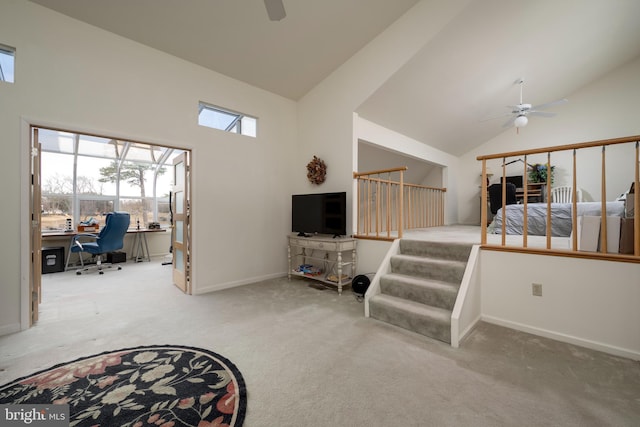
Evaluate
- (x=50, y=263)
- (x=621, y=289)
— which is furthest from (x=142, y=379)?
(x=50, y=263)

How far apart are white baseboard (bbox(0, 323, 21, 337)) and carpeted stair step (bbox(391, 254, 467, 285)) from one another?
380cm

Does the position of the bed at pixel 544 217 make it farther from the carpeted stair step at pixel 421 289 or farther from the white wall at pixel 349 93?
the white wall at pixel 349 93

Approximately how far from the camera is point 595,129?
5242mm

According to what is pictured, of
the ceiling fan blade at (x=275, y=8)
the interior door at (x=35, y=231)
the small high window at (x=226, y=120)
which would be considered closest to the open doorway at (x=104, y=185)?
the small high window at (x=226, y=120)

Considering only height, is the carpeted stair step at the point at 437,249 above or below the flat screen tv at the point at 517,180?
below

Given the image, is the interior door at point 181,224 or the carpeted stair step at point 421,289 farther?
the interior door at point 181,224

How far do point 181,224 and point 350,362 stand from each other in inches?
122

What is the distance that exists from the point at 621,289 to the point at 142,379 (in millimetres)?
3554

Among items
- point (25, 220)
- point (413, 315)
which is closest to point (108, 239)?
point (25, 220)

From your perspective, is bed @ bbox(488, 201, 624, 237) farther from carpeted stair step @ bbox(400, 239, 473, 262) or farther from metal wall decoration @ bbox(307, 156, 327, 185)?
metal wall decoration @ bbox(307, 156, 327, 185)

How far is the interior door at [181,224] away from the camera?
3465 mm

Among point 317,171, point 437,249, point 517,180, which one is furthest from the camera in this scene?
point 517,180
